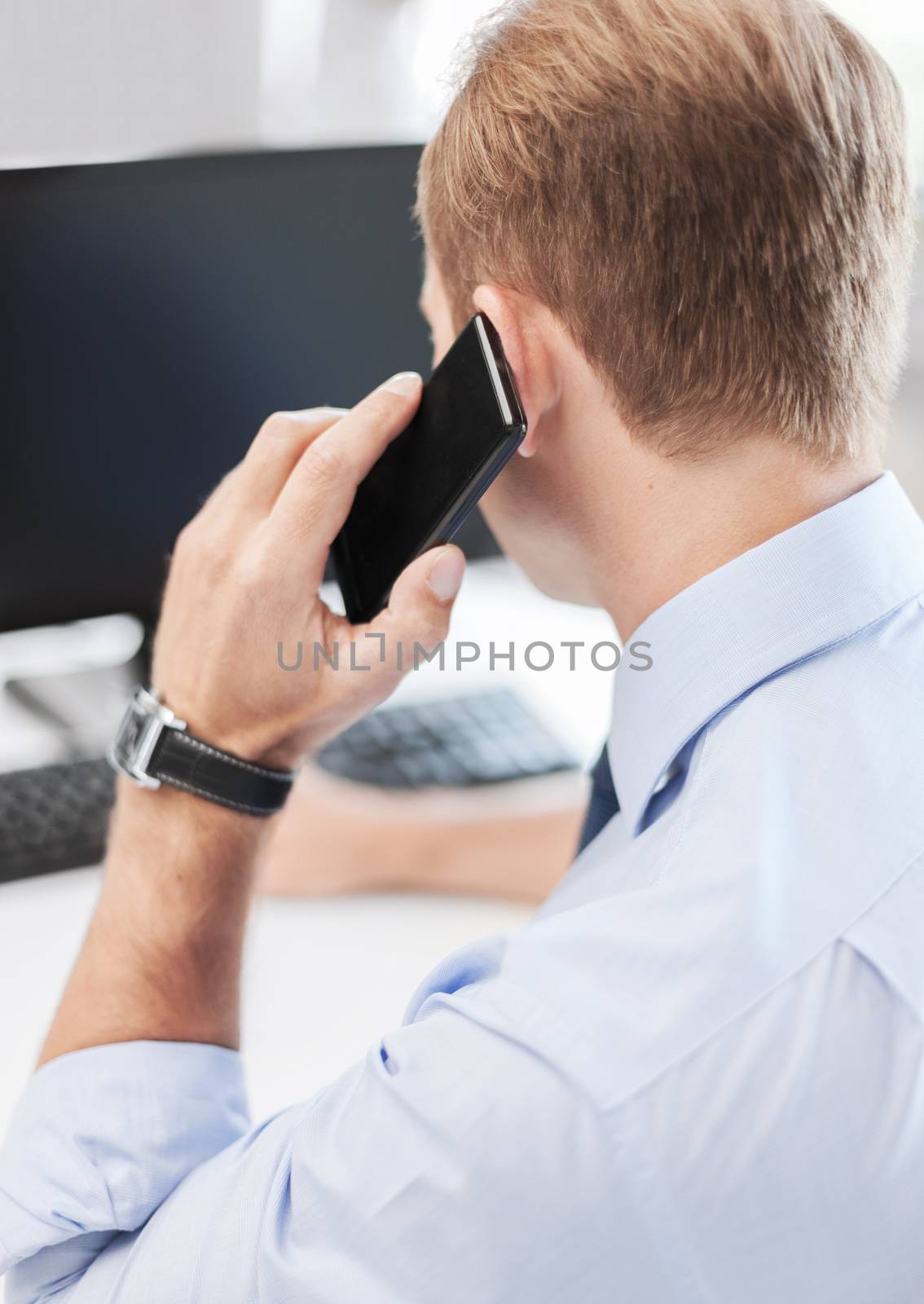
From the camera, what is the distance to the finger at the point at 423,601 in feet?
2.52

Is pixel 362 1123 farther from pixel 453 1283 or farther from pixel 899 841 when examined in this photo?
pixel 899 841

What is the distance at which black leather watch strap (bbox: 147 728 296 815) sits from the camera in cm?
81

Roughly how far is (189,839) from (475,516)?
606mm

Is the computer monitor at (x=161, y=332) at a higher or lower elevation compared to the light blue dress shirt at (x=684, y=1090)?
higher

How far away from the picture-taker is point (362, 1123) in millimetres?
552

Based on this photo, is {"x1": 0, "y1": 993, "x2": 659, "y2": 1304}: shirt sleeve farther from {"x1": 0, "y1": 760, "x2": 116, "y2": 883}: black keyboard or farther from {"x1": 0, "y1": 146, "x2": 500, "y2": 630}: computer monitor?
{"x1": 0, "y1": 146, "x2": 500, "y2": 630}: computer monitor

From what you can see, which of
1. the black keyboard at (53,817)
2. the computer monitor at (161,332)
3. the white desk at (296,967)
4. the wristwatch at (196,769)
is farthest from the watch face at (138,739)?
the computer monitor at (161,332)

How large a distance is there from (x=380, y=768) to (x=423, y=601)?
0.41 meters

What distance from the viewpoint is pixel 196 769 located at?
2.65 feet

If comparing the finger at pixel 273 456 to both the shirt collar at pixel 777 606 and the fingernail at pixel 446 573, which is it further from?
the shirt collar at pixel 777 606

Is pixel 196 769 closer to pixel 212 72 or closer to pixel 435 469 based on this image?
pixel 435 469

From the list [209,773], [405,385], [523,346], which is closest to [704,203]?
[523,346]

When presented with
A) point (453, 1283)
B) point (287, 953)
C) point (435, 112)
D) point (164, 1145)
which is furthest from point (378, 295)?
point (453, 1283)

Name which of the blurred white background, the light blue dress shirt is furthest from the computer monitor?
the light blue dress shirt
